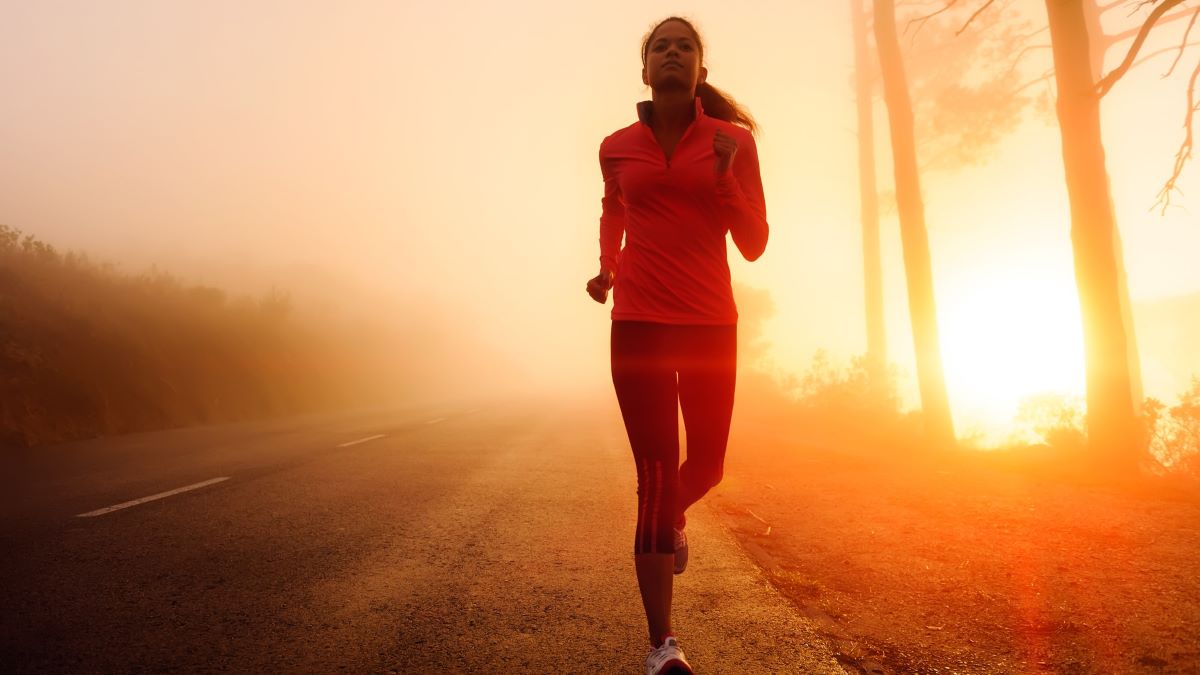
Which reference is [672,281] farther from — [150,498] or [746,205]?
[150,498]

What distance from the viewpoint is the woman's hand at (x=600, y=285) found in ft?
9.04

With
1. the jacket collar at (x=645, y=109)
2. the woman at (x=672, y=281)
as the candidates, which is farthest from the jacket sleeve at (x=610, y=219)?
the jacket collar at (x=645, y=109)

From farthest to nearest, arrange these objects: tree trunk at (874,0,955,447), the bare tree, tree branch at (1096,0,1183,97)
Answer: tree trunk at (874,0,955,447) < the bare tree < tree branch at (1096,0,1183,97)

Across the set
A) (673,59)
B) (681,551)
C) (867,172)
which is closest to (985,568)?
(681,551)

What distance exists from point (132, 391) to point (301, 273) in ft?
79.5

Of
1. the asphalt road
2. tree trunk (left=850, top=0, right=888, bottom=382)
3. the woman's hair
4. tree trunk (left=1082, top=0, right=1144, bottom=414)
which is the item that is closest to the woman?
the woman's hair

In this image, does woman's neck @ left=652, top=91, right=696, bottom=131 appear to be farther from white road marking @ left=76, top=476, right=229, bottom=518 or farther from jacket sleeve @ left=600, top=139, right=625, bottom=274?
white road marking @ left=76, top=476, right=229, bottom=518

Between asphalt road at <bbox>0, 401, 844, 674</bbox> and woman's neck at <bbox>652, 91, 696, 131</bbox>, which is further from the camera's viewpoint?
woman's neck at <bbox>652, 91, 696, 131</bbox>

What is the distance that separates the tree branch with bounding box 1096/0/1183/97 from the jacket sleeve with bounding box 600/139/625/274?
7545mm

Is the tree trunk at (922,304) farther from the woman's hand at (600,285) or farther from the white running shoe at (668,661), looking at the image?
the white running shoe at (668,661)

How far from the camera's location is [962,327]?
61.2 ft

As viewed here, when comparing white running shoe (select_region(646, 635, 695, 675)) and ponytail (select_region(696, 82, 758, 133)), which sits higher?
ponytail (select_region(696, 82, 758, 133))

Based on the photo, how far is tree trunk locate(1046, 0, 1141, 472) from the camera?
295 inches

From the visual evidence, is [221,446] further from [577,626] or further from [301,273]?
[301,273]
